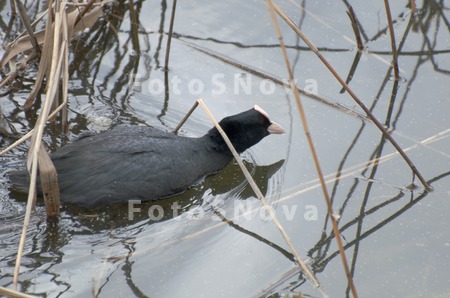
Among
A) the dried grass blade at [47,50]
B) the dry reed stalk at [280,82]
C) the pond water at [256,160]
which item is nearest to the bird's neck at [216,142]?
the pond water at [256,160]

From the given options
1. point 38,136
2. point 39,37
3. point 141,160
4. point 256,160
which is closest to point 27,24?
point 39,37

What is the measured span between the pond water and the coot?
11 centimetres

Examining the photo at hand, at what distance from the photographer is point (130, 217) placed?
4.53 meters

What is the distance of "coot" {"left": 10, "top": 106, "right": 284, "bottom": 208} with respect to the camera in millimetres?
4469

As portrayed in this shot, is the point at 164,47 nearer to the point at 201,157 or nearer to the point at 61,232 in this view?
the point at 201,157

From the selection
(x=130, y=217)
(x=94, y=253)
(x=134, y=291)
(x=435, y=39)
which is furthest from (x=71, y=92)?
(x=435, y=39)

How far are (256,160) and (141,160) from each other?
36.0 inches

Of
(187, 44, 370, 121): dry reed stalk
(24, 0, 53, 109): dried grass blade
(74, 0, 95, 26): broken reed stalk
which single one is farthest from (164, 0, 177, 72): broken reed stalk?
(24, 0, 53, 109): dried grass blade

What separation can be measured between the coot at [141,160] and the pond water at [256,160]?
4.3 inches

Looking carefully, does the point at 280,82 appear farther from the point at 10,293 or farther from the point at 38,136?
the point at 10,293

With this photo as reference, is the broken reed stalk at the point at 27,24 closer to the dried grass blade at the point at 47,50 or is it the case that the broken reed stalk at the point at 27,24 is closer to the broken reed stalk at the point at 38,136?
the dried grass blade at the point at 47,50

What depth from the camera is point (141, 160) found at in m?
4.64

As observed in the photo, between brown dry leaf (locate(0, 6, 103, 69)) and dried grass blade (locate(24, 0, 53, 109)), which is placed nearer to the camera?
dried grass blade (locate(24, 0, 53, 109))

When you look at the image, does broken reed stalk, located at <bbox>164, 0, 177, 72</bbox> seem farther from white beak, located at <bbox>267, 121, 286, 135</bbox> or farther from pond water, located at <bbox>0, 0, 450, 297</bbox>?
white beak, located at <bbox>267, 121, 286, 135</bbox>
